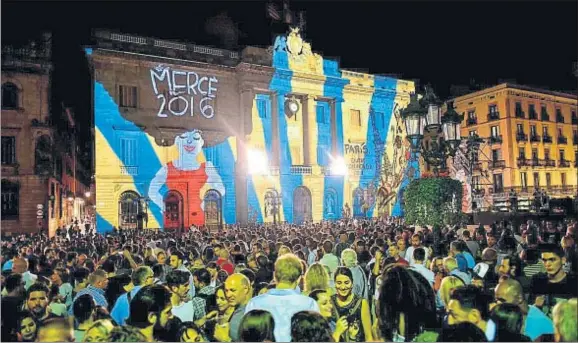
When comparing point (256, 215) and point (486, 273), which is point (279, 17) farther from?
point (486, 273)

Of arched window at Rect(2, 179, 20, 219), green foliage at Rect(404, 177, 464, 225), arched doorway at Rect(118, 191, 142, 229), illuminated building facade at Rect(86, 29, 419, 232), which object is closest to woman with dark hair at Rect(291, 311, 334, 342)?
green foliage at Rect(404, 177, 464, 225)

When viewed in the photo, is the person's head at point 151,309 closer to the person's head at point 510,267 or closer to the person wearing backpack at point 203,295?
the person wearing backpack at point 203,295

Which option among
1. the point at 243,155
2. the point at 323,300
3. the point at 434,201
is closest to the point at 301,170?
the point at 243,155

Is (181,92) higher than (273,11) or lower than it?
lower

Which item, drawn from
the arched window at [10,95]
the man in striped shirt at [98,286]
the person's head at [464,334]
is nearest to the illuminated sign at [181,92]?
the arched window at [10,95]

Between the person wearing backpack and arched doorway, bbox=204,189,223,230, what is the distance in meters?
23.6

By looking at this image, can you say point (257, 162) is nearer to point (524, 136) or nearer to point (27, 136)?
point (27, 136)

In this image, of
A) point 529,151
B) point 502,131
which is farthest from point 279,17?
point 529,151

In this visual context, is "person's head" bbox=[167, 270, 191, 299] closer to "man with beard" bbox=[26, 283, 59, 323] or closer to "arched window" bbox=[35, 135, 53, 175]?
"man with beard" bbox=[26, 283, 59, 323]

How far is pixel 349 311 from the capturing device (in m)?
4.85

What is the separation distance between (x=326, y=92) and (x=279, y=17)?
257 inches

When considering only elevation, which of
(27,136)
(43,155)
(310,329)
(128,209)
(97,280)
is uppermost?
(27,136)

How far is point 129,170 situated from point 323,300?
2446 cm

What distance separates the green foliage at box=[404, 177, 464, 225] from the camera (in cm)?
1015
